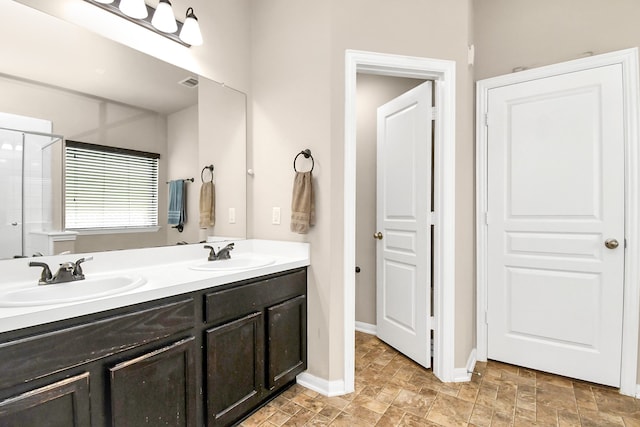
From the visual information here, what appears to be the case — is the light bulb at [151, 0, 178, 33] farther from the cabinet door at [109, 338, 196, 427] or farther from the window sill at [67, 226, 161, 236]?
the cabinet door at [109, 338, 196, 427]

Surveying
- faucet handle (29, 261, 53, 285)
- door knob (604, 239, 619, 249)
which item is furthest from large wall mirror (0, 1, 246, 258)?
door knob (604, 239, 619, 249)

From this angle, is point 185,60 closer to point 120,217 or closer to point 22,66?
point 22,66

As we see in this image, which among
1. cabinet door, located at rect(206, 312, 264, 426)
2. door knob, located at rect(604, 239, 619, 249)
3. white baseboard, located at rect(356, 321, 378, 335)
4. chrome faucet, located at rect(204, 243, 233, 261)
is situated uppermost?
door knob, located at rect(604, 239, 619, 249)

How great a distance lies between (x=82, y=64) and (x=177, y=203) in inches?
33.7

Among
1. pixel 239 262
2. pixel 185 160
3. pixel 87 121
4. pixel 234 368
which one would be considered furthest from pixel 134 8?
pixel 234 368

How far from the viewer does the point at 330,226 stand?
6.57 ft

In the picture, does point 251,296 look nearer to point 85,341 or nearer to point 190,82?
point 85,341

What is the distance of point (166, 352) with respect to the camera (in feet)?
4.25

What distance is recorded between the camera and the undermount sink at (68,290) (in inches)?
43.3

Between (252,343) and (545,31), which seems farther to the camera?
(545,31)

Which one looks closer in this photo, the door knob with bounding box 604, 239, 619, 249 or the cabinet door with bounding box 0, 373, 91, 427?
the cabinet door with bounding box 0, 373, 91, 427

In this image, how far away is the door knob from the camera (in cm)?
204

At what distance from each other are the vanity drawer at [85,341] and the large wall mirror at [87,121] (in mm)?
621

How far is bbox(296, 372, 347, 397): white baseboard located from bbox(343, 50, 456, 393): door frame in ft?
0.16
